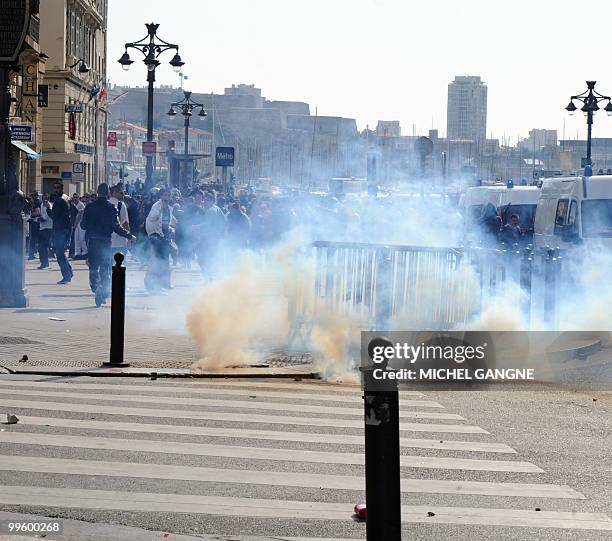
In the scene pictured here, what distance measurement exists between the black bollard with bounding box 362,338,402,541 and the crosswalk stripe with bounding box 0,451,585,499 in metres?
2.36

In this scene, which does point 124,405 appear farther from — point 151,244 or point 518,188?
point 518,188

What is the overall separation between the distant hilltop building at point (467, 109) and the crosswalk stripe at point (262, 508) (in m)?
46.2

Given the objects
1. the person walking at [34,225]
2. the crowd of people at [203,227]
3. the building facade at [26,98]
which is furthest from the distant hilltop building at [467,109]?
the crowd of people at [203,227]

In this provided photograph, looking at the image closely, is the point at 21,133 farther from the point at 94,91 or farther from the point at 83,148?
the point at 94,91

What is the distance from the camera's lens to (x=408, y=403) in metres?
10.8

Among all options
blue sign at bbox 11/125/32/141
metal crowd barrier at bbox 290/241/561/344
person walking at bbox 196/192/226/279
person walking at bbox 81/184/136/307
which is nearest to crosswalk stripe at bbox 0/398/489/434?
metal crowd barrier at bbox 290/241/561/344

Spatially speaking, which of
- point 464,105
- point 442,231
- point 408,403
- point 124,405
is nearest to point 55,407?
point 124,405

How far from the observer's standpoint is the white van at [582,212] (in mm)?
20344

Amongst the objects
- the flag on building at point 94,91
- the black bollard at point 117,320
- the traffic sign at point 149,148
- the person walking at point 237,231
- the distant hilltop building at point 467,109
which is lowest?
the black bollard at point 117,320

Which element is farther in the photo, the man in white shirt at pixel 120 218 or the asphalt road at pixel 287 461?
the man in white shirt at pixel 120 218

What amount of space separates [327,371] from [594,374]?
278 cm

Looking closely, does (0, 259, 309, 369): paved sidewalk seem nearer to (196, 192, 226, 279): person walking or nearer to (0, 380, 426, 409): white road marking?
(0, 380, 426, 409): white road marking

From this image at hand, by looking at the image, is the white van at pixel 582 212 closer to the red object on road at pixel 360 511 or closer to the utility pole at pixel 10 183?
the utility pole at pixel 10 183

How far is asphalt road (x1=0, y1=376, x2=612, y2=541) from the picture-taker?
679cm
